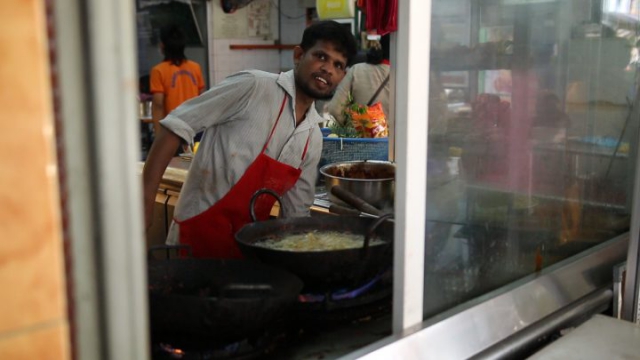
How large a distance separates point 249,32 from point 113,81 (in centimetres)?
786

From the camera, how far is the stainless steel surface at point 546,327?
1.56 m

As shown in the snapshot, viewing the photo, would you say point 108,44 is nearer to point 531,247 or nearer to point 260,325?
point 260,325

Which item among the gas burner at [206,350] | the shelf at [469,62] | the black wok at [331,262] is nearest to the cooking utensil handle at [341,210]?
the black wok at [331,262]

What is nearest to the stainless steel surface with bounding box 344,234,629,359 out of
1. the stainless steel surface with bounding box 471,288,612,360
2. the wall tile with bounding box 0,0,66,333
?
the stainless steel surface with bounding box 471,288,612,360

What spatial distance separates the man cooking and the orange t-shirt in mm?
3406

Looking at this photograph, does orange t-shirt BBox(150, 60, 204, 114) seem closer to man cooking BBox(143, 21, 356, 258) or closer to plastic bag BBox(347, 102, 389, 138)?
plastic bag BBox(347, 102, 389, 138)

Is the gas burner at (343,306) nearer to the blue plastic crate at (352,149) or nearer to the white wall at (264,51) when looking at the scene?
the blue plastic crate at (352,149)

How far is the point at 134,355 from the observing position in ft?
2.79

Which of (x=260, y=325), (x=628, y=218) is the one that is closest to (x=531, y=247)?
(x=628, y=218)

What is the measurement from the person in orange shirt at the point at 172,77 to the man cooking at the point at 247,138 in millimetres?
3392

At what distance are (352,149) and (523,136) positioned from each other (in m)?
1.64

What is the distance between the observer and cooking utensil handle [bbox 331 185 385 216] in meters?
2.43

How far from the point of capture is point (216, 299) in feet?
4.25

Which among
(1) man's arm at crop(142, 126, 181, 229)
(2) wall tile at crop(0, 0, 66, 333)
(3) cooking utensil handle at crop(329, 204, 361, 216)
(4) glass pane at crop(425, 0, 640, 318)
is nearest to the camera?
(2) wall tile at crop(0, 0, 66, 333)
